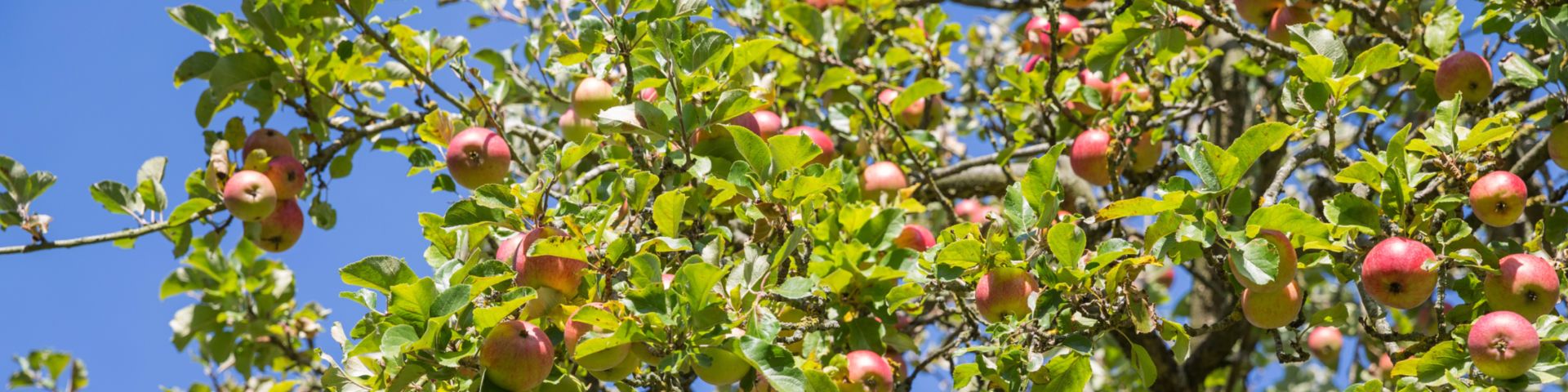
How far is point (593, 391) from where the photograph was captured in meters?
2.89

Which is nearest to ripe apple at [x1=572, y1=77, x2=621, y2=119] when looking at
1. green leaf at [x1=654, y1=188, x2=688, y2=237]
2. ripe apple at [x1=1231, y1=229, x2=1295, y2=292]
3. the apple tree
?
the apple tree

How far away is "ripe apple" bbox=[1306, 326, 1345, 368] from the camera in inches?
195

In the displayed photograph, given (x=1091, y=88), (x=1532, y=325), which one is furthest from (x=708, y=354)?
(x=1091, y=88)

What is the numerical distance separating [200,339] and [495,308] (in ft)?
9.24

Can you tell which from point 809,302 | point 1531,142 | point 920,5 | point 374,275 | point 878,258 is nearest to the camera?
point 374,275

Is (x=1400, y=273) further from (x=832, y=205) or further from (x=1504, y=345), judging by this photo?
(x=832, y=205)

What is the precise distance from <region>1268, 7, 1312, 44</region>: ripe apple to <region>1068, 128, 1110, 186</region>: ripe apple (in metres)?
0.54

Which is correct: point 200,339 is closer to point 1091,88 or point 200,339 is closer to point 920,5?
point 920,5

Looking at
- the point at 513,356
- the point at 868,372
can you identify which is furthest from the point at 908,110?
the point at 513,356

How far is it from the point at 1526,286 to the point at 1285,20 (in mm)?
1185

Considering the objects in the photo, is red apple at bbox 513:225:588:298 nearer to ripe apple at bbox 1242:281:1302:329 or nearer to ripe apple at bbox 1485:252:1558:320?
ripe apple at bbox 1242:281:1302:329

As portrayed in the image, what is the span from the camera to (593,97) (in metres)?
2.54

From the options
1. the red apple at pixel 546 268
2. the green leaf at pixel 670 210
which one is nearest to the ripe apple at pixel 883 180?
the green leaf at pixel 670 210

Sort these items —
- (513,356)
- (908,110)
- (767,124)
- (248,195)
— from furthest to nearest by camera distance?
(908,110), (248,195), (767,124), (513,356)
